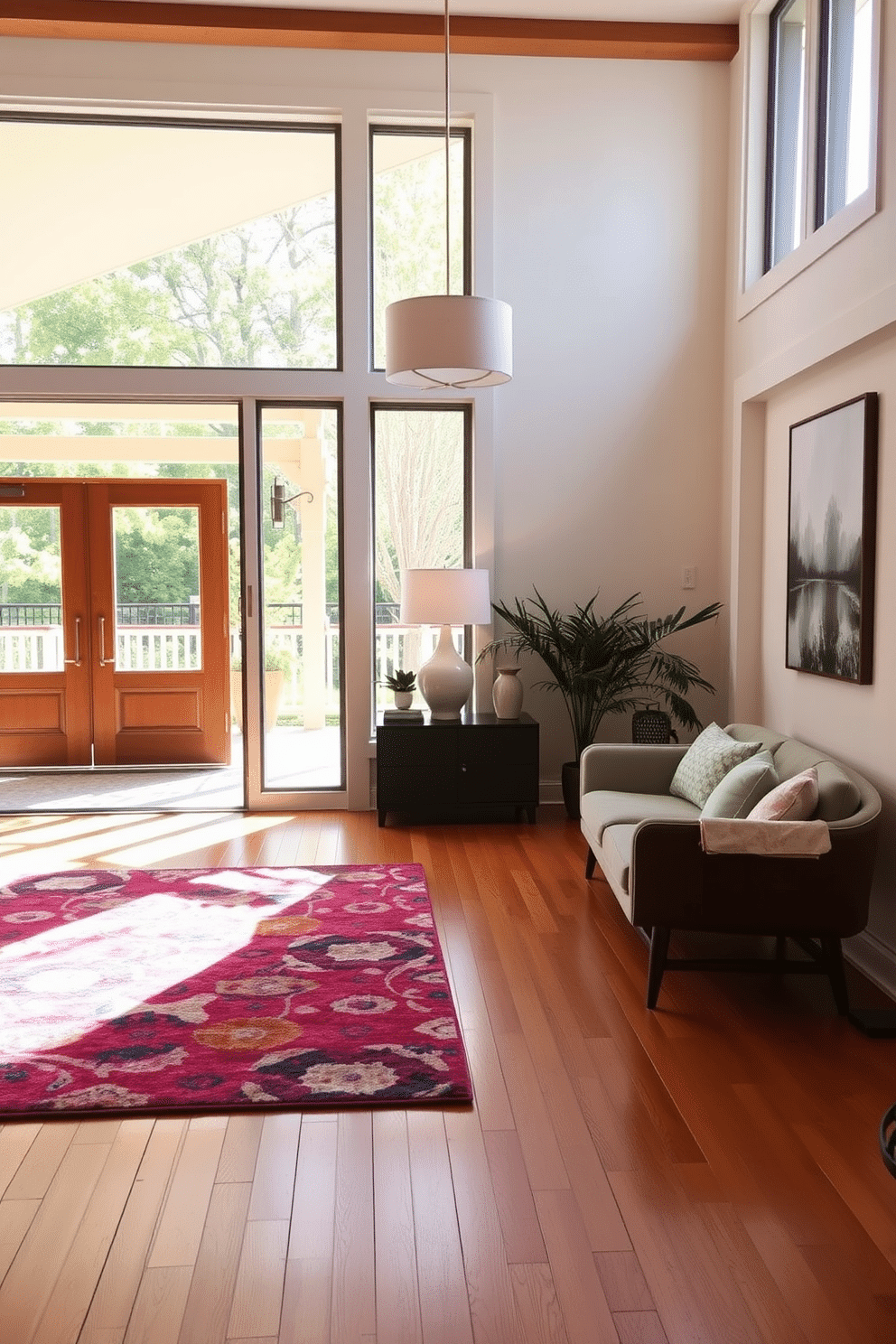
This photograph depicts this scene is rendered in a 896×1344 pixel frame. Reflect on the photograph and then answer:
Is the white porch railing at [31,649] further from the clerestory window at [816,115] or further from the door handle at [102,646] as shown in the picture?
the clerestory window at [816,115]

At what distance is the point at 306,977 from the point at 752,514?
3.33 m

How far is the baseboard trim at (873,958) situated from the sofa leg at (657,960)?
2.58 feet

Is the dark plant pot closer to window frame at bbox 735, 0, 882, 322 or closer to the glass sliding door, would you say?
the glass sliding door

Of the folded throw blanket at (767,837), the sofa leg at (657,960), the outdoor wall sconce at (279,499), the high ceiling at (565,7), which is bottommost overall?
the sofa leg at (657,960)

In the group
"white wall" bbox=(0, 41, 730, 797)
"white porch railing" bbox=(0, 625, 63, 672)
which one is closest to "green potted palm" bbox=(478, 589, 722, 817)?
"white wall" bbox=(0, 41, 730, 797)

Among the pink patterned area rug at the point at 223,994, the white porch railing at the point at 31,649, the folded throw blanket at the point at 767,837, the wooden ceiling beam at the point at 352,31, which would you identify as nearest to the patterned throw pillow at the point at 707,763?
the folded throw blanket at the point at 767,837

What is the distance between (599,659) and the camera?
5.85 metres

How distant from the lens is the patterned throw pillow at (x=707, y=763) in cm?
432

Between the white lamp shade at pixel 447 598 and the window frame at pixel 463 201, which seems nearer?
the white lamp shade at pixel 447 598

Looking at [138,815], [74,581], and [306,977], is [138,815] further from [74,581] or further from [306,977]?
[306,977]

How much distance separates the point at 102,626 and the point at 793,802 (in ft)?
18.2

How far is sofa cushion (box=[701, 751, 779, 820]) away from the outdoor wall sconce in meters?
3.20

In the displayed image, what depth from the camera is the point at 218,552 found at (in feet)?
25.3

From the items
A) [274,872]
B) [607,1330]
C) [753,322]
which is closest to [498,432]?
[753,322]
